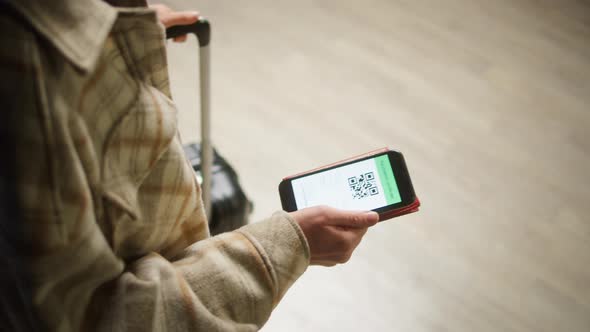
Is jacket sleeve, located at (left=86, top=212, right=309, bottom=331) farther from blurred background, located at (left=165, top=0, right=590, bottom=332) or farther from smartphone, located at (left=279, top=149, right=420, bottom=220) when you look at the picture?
blurred background, located at (left=165, top=0, right=590, bottom=332)

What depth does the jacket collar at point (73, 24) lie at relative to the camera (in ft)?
1.01

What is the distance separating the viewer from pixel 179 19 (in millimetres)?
770

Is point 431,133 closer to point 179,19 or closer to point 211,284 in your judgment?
point 179,19

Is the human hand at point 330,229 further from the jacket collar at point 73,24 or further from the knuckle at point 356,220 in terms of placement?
the jacket collar at point 73,24

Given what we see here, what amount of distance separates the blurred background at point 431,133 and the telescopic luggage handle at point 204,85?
0.38 m

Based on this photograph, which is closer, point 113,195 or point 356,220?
point 113,195

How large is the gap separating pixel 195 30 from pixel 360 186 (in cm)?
43

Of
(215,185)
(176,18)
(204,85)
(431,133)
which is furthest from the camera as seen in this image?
(431,133)

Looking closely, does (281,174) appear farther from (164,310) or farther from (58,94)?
(58,94)

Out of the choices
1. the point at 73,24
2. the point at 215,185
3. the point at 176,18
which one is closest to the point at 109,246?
the point at 73,24

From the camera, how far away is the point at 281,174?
143 centimetres

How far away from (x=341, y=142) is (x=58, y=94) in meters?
1.23

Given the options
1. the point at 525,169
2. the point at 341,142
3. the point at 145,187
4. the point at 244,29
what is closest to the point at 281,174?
the point at 341,142

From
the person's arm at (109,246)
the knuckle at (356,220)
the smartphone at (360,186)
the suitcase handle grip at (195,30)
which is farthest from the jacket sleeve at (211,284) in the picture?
the suitcase handle grip at (195,30)
